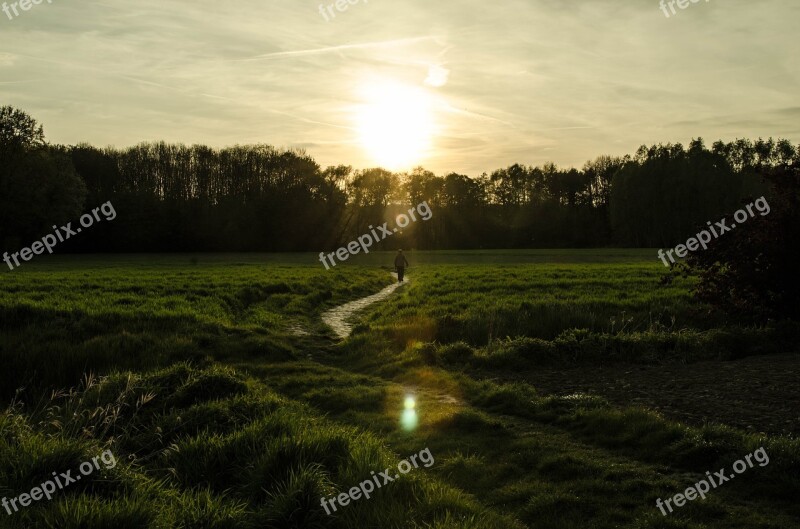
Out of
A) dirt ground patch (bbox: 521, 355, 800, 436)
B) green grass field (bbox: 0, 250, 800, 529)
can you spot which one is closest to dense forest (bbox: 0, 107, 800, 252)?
green grass field (bbox: 0, 250, 800, 529)

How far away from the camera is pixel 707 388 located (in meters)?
9.98

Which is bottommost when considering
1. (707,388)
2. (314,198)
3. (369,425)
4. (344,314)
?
(344,314)

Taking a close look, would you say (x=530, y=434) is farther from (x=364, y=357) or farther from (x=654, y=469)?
(x=364, y=357)

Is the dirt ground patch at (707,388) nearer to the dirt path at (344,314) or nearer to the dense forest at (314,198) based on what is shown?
the dirt path at (344,314)

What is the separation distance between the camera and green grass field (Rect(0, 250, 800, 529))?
566cm

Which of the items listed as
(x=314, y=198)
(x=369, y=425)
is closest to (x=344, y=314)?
(x=369, y=425)

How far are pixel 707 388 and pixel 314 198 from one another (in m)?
86.7

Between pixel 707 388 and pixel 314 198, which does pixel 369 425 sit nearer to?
pixel 707 388

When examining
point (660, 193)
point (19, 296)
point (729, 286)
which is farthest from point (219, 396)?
point (660, 193)

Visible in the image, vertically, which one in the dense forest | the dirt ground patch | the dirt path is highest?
the dense forest

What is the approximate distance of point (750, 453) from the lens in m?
Result: 6.80

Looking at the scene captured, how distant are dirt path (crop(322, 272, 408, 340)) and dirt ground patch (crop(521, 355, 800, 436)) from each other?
27.0 ft

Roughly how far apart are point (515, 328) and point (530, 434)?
7.83 meters

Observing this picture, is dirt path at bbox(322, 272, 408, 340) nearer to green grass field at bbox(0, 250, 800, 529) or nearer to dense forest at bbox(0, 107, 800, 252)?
green grass field at bbox(0, 250, 800, 529)
